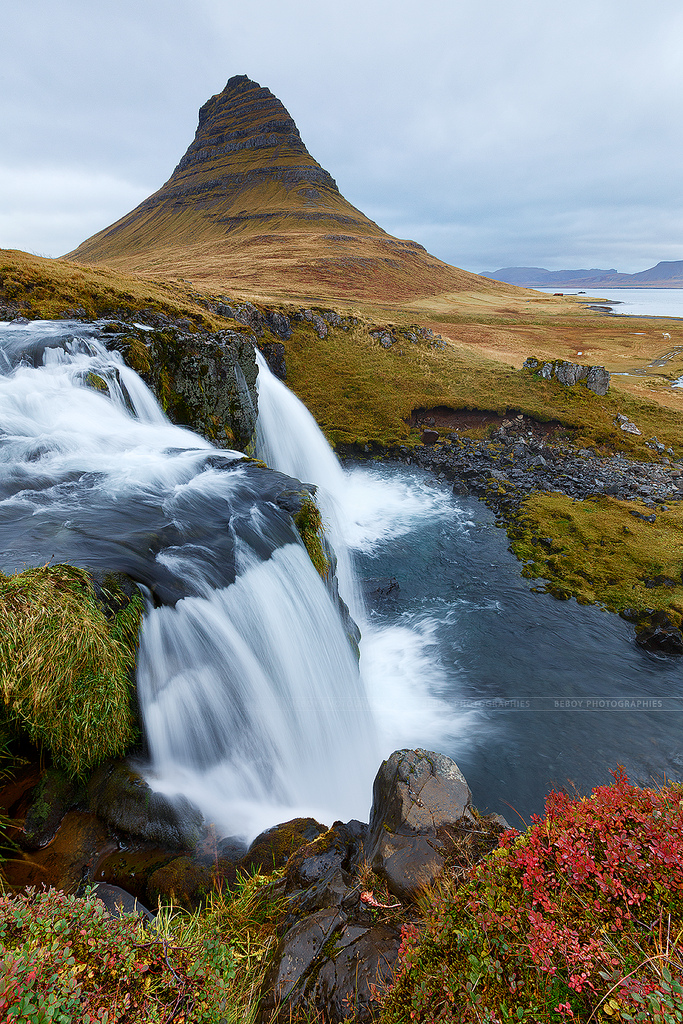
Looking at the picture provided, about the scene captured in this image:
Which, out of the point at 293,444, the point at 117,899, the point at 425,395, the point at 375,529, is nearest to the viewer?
the point at 117,899

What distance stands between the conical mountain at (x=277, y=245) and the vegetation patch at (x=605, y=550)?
1773 inches

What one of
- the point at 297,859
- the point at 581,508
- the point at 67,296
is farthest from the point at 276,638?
the point at 67,296

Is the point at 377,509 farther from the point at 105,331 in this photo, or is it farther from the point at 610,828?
the point at 610,828

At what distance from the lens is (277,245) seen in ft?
409

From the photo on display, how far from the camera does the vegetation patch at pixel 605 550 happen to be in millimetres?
17625

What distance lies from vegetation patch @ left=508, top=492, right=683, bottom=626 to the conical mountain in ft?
148

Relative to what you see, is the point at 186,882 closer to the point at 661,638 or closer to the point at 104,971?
the point at 104,971

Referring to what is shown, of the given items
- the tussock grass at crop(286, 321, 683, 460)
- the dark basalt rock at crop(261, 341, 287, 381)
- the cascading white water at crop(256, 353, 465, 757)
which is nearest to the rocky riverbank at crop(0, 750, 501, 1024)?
the cascading white water at crop(256, 353, 465, 757)

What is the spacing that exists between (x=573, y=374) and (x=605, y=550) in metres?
24.1

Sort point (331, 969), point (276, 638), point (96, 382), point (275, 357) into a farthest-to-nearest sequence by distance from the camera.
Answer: point (275, 357) < point (96, 382) < point (276, 638) < point (331, 969)

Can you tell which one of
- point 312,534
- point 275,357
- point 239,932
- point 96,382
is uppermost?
point 275,357

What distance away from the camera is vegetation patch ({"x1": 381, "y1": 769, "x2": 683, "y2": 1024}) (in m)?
2.97

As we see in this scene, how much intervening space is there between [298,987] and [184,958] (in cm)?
132

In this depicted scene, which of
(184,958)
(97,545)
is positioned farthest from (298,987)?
(97,545)
